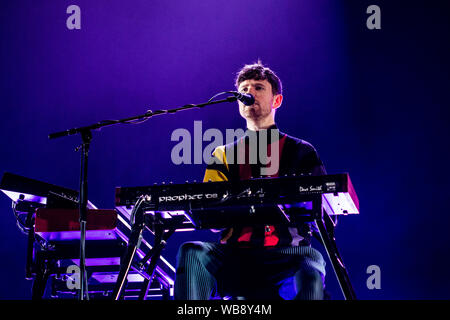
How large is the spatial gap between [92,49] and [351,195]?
11.2 feet

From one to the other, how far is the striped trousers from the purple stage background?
1.70m

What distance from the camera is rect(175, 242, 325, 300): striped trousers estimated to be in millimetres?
2527

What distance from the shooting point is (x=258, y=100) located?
356cm

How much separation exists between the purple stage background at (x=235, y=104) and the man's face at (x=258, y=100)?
95 centimetres

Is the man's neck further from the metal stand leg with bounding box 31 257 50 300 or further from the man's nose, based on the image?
the metal stand leg with bounding box 31 257 50 300

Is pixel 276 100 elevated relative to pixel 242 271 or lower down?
elevated

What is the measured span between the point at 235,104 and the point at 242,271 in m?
2.26

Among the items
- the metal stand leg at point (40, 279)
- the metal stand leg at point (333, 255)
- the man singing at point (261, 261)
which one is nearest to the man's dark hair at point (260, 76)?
the man singing at point (261, 261)

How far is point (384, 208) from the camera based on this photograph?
4.23 metres

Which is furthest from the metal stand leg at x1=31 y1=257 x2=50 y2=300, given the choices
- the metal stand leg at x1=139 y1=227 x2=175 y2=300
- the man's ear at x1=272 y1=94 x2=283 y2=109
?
the man's ear at x1=272 y1=94 x2=283 y2=109

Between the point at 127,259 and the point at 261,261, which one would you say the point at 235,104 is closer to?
the point at 261,261

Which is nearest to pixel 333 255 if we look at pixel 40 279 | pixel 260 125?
pixel 260 125

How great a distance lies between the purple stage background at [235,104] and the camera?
13.7ft
